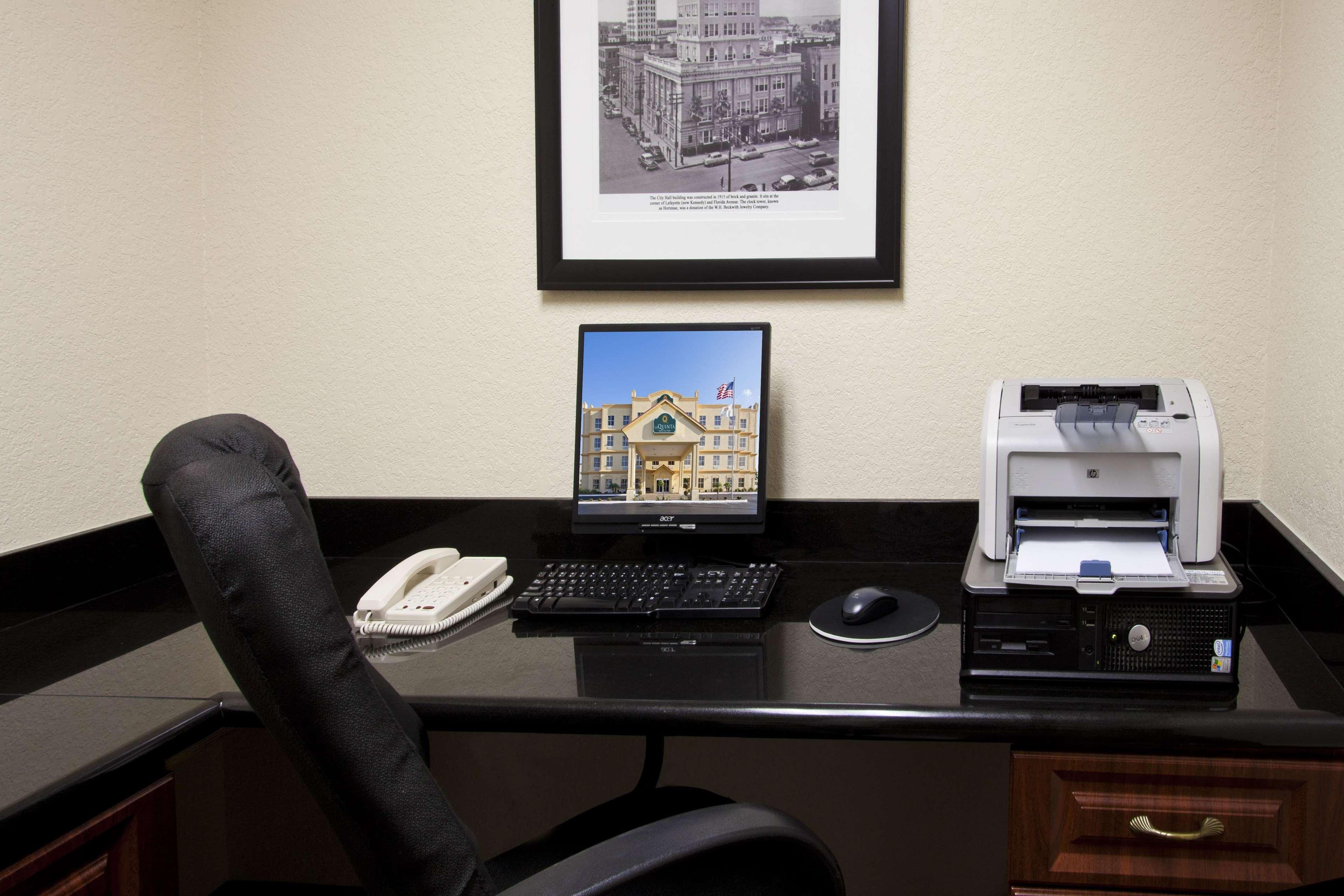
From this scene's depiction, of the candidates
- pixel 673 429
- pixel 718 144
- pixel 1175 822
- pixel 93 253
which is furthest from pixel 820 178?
pixel 93 253

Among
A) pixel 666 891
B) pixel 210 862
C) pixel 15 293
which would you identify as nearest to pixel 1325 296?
pixel 666 891

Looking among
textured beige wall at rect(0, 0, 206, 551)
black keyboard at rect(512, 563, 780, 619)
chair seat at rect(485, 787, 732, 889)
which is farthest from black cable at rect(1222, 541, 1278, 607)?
textured beige wall at rect(0, 0, 206, 551)

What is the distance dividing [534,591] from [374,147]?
947 mm

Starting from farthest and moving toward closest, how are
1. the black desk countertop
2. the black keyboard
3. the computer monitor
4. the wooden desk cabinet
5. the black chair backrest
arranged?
the computer monitor → the black keyboard → the black desk countertop → the wooden desk cabinet → the black chair backrest

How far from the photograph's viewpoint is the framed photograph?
63.4 inches

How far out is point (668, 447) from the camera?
1598 millimetres

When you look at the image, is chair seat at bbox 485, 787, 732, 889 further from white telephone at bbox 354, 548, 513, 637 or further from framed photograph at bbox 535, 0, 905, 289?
framed photograph at bbox 535, 0, 905, 289

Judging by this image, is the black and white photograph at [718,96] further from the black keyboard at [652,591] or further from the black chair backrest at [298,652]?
the black chair backrest at [298,652]

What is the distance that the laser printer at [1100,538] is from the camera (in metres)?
1.06

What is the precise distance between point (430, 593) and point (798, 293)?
2.76ft

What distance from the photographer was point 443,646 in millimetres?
1282

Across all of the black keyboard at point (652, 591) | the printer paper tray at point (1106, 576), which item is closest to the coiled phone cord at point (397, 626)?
the black keyboard at point (652, 591)

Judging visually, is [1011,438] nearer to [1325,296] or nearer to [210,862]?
[1325,296]

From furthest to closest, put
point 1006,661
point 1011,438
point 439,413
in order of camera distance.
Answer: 1. point 439,413
2. point 1011,438
3. point 1006,661
